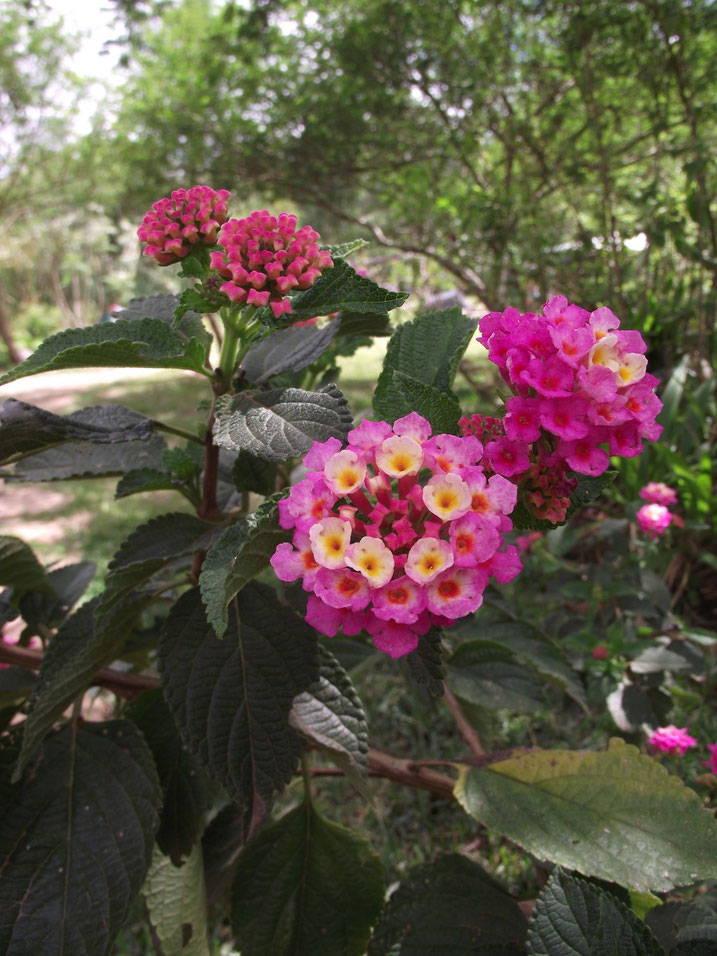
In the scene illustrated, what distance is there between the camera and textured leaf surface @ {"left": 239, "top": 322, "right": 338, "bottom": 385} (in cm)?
82

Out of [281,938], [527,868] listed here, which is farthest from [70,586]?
[527,868]

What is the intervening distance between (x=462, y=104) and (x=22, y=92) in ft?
27.6

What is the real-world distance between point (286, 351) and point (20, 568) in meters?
0.55

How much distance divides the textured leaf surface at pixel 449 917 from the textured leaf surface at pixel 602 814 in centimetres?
17

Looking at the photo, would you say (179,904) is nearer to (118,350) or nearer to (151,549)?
(151,549)

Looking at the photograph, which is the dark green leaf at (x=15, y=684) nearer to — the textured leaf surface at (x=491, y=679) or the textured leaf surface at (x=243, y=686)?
the textured leaf surface at (x=243, y=686)

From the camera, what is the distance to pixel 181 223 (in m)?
0.76

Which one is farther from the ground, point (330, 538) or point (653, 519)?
point (330, 538)

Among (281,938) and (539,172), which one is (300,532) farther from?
(539,172)

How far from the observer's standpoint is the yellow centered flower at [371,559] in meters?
0.53

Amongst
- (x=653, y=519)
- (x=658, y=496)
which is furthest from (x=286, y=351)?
(x=658, y=496)

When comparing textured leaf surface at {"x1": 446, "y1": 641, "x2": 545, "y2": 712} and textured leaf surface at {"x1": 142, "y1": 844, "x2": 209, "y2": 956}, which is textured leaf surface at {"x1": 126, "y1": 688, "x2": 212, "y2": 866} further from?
textured leaf surface at {"x1": 446, "y1": 641, "x2": 545, "y2": 712}

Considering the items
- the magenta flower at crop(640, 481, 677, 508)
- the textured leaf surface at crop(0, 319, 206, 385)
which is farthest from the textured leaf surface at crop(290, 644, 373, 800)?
the magenta flower at crop(640, 481, 677, 508)

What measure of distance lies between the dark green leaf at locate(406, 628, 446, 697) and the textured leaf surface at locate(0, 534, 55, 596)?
66cm
